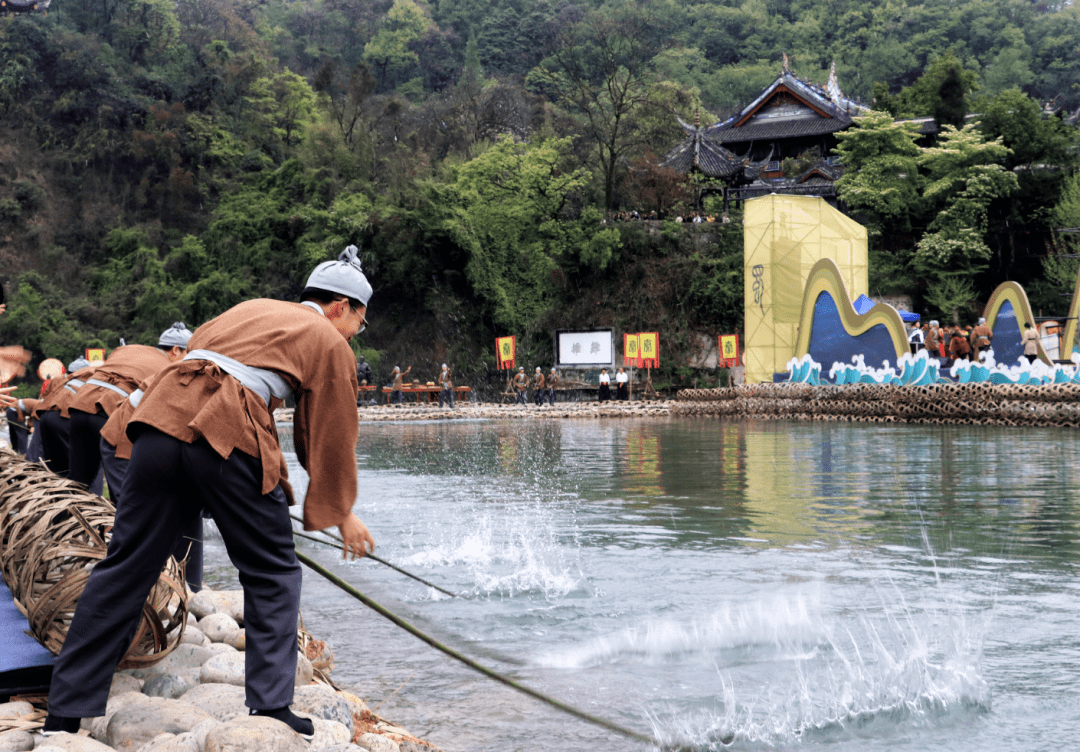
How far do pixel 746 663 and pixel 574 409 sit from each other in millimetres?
25841

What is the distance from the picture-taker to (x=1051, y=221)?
121 ft

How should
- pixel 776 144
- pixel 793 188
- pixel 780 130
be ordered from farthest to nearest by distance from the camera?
pixel 776 144 < pixel 780 130 < pixel 793 188

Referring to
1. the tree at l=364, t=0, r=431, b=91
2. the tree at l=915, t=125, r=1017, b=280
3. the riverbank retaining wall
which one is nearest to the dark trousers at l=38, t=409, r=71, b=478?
the riverbank retaining wall

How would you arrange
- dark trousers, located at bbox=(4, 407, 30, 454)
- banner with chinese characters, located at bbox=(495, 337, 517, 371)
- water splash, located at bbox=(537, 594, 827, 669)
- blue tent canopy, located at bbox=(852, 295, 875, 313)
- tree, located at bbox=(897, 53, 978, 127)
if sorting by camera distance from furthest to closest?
tree, located at bbox=(897, 53, 978, 127) < banner with chinese characters, located at bbox=(495, 337, 517, 371) < blue tent canopy, located at bbox=(852, 295, 875, 313) < dark trousers, located at bbox=(4, 407, 30, 454) < water splash, located at bbox=(537, 594, 827, 669)

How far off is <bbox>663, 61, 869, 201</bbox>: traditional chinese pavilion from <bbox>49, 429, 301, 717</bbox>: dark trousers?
3868 centimetres

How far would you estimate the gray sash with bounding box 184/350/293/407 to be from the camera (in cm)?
304

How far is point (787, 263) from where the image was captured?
2762 cm

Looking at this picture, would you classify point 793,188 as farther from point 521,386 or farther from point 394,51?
point 394,51

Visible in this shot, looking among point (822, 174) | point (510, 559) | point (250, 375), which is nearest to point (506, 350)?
point (822, 174)

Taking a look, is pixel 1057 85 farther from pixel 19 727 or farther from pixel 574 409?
pixel 19 727

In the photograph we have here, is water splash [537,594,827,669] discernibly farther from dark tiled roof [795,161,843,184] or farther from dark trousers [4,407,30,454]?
dark tiled roof [795,161,843,184]

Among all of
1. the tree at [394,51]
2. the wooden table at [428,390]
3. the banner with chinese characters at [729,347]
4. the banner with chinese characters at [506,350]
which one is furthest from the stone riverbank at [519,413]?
the tree at [394,51]

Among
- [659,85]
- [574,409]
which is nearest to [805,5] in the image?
[659,85]

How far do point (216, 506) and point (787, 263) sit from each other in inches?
1038
